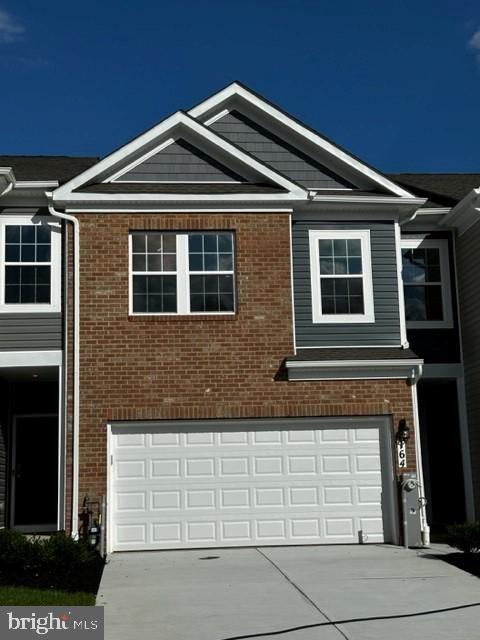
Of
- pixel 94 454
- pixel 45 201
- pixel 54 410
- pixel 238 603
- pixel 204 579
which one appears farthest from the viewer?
pixel 54 410

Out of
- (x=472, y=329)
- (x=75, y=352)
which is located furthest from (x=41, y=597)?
(x=472, y=329)

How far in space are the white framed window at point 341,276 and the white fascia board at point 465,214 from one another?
6.17 ft

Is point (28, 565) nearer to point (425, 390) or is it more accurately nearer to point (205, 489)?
point (205, 489)

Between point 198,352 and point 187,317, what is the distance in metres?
0.63

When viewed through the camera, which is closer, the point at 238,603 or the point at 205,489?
the point at 238,603

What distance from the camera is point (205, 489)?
1505 centimetres

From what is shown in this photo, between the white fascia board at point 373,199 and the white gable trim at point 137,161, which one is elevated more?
the white gable trim at point 137,161

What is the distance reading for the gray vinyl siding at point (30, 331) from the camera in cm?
1532

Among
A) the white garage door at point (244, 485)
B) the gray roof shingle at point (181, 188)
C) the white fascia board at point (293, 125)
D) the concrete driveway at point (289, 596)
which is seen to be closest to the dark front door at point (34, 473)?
the white garage door at point (244, 485)

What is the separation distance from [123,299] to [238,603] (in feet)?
21.2

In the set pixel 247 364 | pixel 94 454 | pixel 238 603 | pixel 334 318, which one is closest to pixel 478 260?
pixel 334 318

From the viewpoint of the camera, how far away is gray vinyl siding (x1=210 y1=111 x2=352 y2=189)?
16.9 m

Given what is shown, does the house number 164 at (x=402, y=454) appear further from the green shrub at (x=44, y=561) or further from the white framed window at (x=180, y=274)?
the green shrub at (x=44, y=561)

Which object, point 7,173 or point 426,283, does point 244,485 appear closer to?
point 426,283
